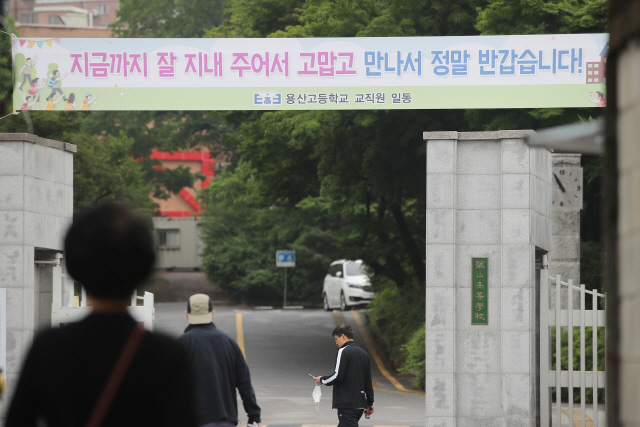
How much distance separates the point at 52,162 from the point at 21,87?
3.88 meters

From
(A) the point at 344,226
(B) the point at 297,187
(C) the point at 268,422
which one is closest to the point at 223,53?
(C) the point at 268,422

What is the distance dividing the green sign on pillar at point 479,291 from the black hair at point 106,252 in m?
7.40

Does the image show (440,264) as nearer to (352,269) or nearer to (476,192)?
(476,192)

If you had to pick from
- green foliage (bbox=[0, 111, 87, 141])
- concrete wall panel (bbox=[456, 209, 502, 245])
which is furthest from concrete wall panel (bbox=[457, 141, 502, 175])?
green foliage (bbox=[0, 111, 87, 141])

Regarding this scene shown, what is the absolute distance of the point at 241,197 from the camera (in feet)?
126

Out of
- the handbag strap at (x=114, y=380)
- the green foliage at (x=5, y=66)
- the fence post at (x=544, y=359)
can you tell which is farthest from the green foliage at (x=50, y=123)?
the handbag strap at (x=114, y=380)

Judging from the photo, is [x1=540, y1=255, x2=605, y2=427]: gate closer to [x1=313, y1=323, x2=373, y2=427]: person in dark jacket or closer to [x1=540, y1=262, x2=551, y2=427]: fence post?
[x1=540, y1=262, x2=551, y2=427]: fence post

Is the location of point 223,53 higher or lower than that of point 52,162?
higher

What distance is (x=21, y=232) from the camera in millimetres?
9562

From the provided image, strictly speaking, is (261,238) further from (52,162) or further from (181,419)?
(181,419)

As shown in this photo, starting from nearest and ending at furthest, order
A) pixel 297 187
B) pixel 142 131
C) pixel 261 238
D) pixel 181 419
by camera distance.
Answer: pixel 181 419 → pixel 297 187 → pixel 261 238 → pixel 142 131

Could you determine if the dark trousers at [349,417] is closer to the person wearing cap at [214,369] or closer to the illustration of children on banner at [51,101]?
the person wearing cap at [214,369]

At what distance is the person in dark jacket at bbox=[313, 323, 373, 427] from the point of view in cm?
877

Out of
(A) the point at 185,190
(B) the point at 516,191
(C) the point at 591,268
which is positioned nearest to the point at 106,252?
(B) the point at 516,191
